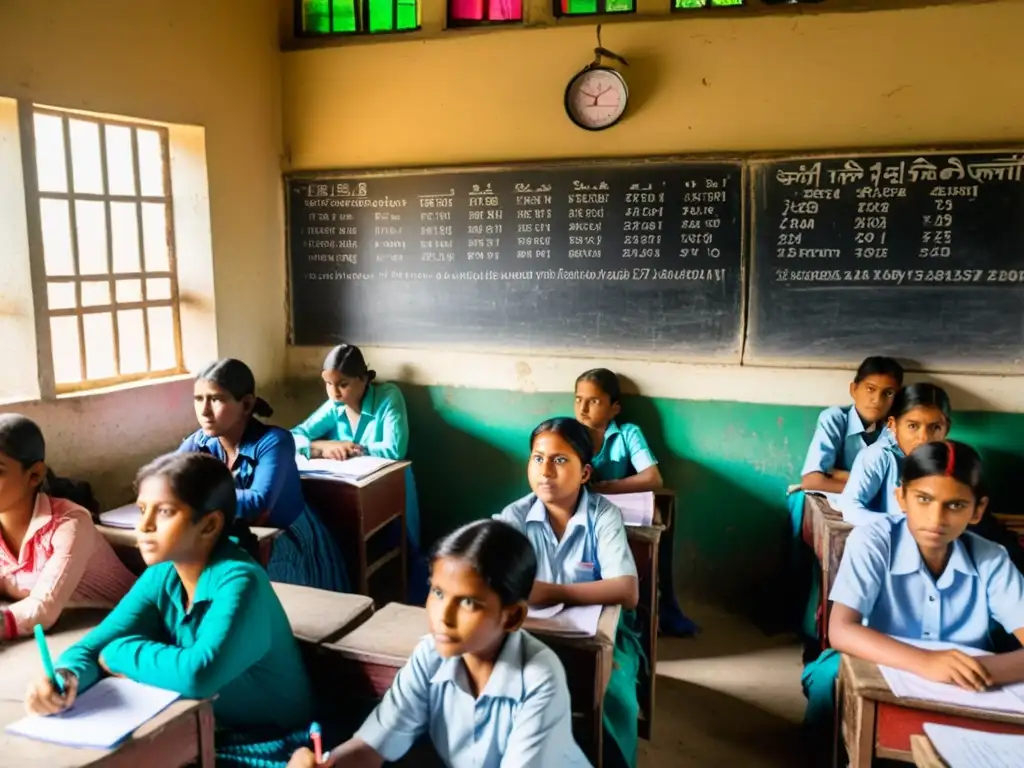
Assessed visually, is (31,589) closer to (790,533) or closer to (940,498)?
(940,498)

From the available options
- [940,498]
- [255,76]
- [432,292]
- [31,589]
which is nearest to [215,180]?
[255,76]

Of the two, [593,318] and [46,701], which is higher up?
[593,318]

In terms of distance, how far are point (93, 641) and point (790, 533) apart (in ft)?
9.35

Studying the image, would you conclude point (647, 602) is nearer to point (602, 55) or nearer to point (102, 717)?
point (102, 717)

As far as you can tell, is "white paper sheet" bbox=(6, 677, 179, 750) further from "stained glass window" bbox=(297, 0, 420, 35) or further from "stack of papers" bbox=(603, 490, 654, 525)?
"stained glass window" bbox=(297, 0, 420, 35)

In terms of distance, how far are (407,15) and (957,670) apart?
350 centimetres

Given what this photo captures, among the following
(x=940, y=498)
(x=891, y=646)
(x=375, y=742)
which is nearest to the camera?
(x=375, y=742)

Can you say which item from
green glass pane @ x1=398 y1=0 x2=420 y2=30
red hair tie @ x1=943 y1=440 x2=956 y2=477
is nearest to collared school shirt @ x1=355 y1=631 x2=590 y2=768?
red hair tie @ x1=943 y1=440 x2=956 y2=477

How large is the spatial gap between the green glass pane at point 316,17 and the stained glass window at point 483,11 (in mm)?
674

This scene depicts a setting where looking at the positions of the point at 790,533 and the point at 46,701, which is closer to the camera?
the point at 46,701

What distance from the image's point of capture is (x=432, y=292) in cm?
390

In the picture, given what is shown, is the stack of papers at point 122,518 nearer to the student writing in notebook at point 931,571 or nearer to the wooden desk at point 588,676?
the wooden desk at point 588,676

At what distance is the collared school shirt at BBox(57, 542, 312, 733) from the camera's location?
142cm

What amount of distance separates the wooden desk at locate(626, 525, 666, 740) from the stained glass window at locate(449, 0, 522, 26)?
8.02ft
